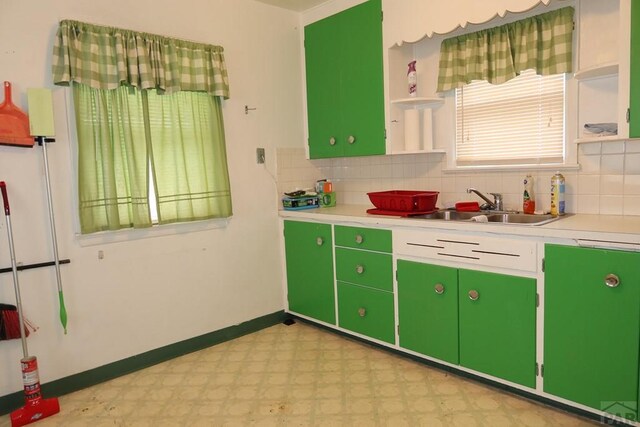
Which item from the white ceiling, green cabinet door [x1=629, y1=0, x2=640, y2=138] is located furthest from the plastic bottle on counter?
the white ceiling

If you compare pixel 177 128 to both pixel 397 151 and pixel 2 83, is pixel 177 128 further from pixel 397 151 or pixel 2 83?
pixel 397 151

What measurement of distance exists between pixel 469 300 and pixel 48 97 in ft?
8.21

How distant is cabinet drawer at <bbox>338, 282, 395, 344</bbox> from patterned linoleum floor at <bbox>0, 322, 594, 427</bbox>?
0.48ft

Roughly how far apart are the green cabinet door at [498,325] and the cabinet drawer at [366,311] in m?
0.52

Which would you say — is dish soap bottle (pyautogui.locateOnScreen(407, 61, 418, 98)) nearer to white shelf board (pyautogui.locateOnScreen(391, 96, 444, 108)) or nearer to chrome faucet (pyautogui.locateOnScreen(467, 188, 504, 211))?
white shelf board (pyautogui.locateOnScreen(391, 96, 444, 108))

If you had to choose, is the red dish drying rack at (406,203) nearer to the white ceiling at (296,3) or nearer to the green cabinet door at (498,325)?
the green cabinet door at (498,325)

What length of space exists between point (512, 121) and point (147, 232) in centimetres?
244

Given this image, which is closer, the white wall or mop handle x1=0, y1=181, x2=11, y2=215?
mop handle x1=0, y1=181, x2=11, y2=215

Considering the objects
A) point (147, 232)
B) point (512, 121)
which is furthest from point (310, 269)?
point (512, 121)

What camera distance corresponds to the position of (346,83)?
327cm

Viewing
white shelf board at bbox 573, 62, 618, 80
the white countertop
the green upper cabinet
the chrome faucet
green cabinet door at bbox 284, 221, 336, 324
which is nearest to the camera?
the white countertop

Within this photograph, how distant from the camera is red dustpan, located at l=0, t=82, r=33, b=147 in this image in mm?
2205

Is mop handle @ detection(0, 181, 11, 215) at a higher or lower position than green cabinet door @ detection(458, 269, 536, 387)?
higher

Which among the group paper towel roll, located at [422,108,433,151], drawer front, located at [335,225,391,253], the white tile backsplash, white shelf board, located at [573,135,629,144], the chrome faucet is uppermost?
paper towel roll, located at [422,108,433,151]
